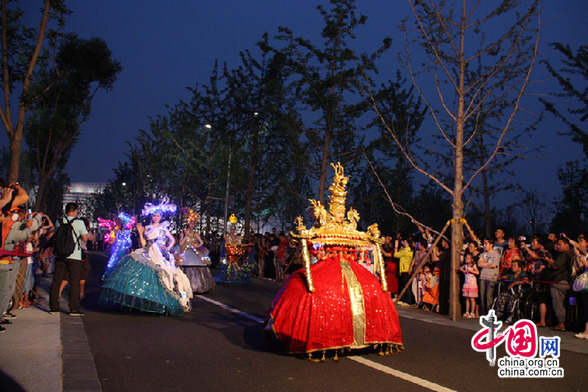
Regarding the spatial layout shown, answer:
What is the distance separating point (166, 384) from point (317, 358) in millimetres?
2204

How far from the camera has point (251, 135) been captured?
102ft

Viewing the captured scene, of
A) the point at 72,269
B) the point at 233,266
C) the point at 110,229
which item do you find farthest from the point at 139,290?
the point at 110,229

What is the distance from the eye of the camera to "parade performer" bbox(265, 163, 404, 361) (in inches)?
264

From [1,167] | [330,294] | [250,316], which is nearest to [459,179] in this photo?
[250,316]

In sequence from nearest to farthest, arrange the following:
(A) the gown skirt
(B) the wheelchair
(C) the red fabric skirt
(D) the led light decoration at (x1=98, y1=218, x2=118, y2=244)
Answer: (C) the red fabric skirt
(A) the gown skirt
(B) the wheelchair
(D) the led light decoration at (x1=98, y1=218, x2=118, y2=244)

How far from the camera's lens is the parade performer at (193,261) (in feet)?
48.7

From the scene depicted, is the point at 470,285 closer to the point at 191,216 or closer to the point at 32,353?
the point at 191,216

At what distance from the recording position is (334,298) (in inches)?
271

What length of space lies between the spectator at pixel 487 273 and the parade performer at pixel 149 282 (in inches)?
274

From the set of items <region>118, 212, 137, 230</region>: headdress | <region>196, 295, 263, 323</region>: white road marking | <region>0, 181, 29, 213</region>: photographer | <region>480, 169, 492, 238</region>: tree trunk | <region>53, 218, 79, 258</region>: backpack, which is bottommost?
<region>196, 295, 263, 323</region>: white road marking

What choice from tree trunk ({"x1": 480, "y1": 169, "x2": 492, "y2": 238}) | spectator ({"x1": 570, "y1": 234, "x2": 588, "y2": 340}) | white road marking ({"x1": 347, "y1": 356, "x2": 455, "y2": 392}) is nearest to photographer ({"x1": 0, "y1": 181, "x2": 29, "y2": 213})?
white road marking ({"x1": 347, "y1": 356, "x2": 455, "y2": 392})

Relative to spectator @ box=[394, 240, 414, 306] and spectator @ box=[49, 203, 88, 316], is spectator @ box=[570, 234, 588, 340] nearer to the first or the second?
spectator @ box=[394, 240, 414, 306]

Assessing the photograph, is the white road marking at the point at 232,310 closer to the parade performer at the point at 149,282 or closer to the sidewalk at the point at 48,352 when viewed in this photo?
the parade performer at the point at 149,282

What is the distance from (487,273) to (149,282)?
7.78 metres
